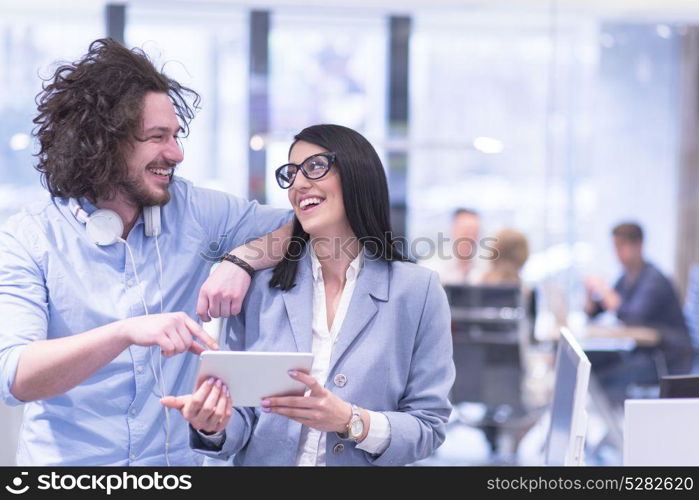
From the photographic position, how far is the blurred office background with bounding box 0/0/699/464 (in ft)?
18.6

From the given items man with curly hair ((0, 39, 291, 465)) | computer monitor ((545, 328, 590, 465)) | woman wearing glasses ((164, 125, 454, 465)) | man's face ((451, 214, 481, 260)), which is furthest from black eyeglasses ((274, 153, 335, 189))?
man's face ((451, 214, 481, 260))

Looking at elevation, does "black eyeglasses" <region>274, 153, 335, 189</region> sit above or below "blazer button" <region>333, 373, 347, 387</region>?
above

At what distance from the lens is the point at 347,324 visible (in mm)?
1900

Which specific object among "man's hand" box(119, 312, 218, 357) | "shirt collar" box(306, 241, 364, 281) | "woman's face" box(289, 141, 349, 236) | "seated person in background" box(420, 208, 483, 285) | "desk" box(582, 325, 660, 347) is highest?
"woman's face" box(289, 141, 349, 236)

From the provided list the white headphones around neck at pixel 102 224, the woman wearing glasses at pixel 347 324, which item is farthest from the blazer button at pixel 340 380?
the white headphones around neck at pixel 102 224

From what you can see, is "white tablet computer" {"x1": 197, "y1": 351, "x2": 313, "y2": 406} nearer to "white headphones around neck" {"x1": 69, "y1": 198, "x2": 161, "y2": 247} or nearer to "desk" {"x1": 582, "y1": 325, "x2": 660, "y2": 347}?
"white headphones around neck" {"x1": 69, "y1": 198, "x2": 161, "y2": 247}

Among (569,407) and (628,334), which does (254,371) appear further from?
(628,334)

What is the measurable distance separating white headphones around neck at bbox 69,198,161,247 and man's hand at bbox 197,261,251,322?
0.86 ft

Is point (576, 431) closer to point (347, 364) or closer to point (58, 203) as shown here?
point (347, 364)

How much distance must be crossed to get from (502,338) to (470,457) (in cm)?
84

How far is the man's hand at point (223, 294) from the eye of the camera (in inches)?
73.5

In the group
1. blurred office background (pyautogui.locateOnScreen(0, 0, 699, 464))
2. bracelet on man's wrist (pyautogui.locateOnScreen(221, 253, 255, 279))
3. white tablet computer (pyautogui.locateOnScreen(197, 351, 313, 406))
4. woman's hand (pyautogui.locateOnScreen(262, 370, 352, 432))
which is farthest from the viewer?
blurred office background (pyautogui.locateOnScreen(0, 0, 699, 464))

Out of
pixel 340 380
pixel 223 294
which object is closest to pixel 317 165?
pixel 223 294

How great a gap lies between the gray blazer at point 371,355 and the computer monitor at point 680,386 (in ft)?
1.58
